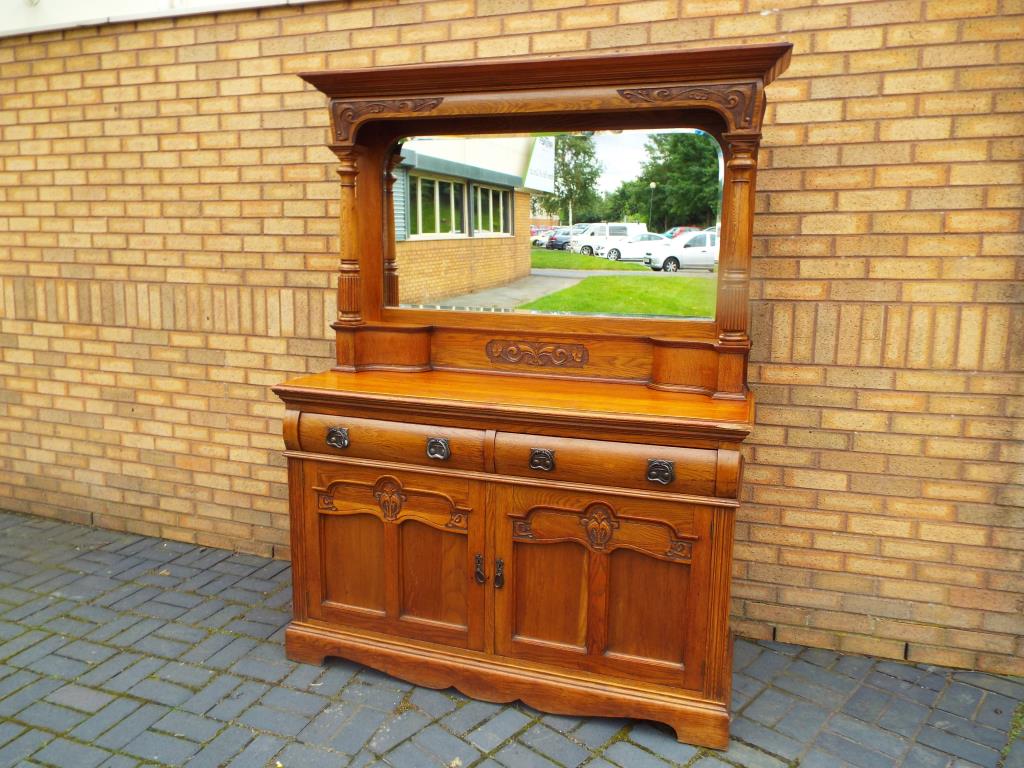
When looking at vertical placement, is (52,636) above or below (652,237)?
below

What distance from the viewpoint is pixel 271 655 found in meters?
3.46

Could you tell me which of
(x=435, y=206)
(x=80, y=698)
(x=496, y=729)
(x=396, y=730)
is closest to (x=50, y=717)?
(x=80, y=698)

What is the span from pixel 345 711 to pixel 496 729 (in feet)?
1.98

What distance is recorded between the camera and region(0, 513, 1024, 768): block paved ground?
2812mm

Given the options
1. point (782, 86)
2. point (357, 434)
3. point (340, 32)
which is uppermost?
point (340, 32)

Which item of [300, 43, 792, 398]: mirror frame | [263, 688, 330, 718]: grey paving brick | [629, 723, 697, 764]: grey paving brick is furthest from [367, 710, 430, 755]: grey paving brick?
[300, 43, 792, 398]: mirror frame

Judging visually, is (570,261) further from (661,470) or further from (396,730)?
(396,730)

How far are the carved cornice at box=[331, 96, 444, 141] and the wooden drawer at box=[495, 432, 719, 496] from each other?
143cm

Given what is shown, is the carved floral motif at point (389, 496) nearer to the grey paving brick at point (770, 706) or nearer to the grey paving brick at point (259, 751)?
the grey paving brick at point (259, 751)

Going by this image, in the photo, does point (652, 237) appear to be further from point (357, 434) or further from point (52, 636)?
point (52, 636)

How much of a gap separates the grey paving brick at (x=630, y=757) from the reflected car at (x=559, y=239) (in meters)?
2.02

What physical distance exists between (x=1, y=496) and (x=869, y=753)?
5370 millimetres

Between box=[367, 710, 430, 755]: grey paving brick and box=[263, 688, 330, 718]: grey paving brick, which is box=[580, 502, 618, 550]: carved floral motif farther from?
box=[263, 688, 330, 718]: grey paving brick

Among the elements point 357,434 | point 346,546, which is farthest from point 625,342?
point 346,546
